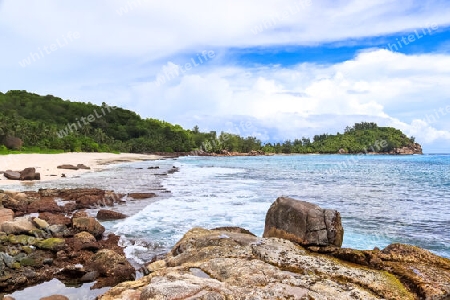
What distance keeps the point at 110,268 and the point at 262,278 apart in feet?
18.4

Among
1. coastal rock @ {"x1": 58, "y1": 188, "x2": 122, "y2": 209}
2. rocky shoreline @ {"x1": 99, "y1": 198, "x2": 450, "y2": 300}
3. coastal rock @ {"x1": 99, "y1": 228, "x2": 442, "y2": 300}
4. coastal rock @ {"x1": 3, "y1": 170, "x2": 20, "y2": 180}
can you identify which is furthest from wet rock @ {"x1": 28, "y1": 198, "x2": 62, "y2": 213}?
coastal rock @ {"x1": 3, "y1": 170, "x2": 20, "y2": 180}

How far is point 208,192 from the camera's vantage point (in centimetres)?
2908

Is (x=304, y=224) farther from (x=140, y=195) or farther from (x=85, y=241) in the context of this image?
(x=140, y=195)

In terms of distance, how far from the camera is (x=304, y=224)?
31.2 ft

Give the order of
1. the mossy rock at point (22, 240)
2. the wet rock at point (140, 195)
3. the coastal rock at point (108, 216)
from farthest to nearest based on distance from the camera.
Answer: the wet rock at point (140, 195), the coastal rock at point (108, 216), the mossy rock at point (22, 240)

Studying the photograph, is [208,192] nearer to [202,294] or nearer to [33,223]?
[33,223]

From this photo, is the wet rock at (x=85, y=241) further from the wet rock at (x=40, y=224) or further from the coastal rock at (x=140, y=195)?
the coastal rock at (x=140, y=195)

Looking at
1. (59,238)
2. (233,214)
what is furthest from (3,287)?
(233,214)

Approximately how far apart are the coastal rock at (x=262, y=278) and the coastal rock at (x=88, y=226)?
7.27 metres

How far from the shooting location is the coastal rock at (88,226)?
14250mm

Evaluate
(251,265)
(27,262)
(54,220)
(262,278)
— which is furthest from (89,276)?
(54,220)

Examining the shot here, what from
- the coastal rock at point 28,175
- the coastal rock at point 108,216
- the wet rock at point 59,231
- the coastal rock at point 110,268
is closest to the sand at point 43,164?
the coastal rock at point 28,175

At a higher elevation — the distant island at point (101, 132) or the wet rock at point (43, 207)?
the distant island at point (101, 132)

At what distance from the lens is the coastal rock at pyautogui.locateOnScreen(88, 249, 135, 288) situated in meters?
9.64
